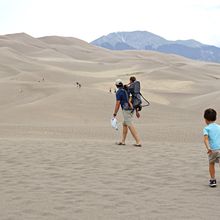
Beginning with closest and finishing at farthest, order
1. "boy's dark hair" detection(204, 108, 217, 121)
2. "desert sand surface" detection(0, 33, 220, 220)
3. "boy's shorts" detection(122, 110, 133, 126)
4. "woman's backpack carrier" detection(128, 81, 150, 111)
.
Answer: "desert sand surface" detection(0, 33, 220, 220) → "boy's dark hair" detection(204, 108, 217, 121) → "woman's backpack carrier" detection(128, 81, 150, 111) → "boy's shorts" detection(122, 110, 133, 126)

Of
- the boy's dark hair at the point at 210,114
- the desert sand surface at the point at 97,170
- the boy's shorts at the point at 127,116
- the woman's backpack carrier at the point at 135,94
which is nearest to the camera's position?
the desert sand surface at the point at 97,170

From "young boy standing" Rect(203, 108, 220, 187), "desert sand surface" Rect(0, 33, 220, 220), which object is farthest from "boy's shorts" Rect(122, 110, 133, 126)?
"young boy standing" Rect(203, 108, 220, 187)

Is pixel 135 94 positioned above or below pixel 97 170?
above

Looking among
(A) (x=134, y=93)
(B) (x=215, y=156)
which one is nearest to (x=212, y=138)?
(B) (x=215, y=156)

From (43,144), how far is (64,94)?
1372cm

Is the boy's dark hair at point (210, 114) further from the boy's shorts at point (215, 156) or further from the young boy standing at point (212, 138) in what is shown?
the boy's shorts at point (215, 156)

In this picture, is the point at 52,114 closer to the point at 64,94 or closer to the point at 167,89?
the point at 64,94

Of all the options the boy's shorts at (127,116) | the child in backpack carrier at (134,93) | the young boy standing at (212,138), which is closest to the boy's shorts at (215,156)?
the young boy standing at (212,138)

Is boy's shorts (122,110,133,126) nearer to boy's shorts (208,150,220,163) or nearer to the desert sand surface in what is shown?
the desert sand surface

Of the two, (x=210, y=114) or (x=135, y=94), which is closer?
(x=210, y=114)

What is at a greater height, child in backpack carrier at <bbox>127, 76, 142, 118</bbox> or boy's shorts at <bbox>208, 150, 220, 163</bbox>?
child in backpack carrier at <bbox>127, 76, 142, 118</bbox>

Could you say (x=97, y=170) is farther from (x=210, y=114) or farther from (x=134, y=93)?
(x=134, y=93)

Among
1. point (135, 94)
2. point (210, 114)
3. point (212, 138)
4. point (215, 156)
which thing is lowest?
point (215, 156)

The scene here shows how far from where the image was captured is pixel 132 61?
6950cm
